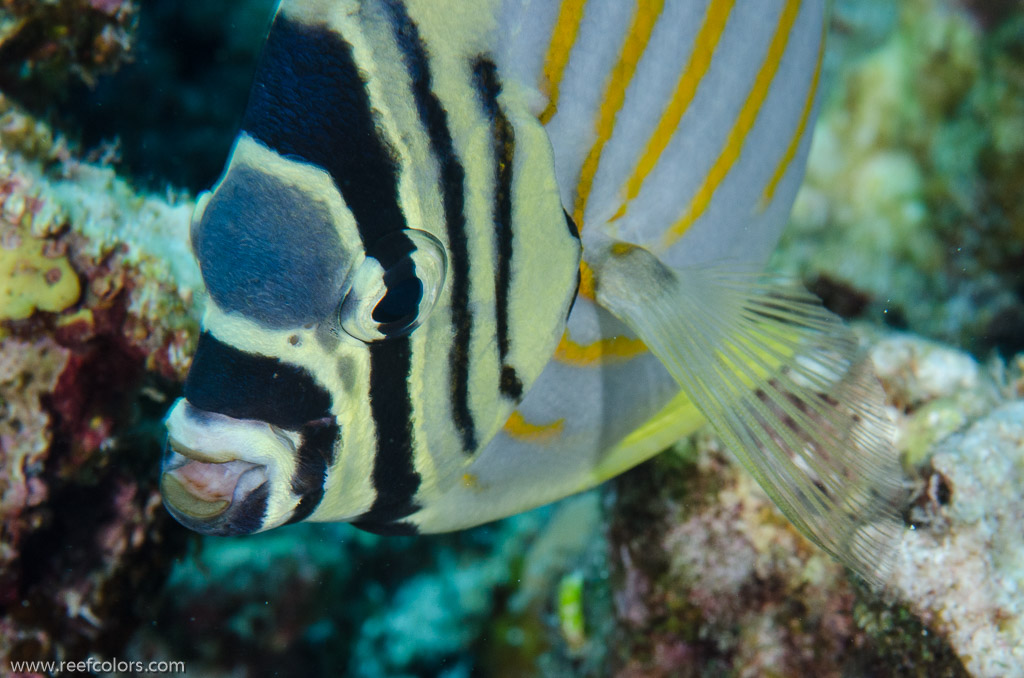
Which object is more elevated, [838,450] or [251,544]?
[838,450]

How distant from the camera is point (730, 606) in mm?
2068

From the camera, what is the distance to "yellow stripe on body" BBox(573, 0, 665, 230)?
143cm

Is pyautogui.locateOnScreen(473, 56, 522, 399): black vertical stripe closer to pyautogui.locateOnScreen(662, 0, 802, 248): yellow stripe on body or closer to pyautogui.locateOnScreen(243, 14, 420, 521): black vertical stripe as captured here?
pyautogui.locateOnScreen(243, 14, 420, 521): black vertical stripe

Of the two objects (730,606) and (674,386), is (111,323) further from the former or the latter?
(730,606)

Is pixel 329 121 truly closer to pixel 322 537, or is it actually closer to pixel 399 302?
pixel 399 302

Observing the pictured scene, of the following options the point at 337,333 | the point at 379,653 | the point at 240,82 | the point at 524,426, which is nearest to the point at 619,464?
the point at 524,426

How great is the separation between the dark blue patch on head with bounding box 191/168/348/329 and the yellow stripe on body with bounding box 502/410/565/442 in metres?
0.59

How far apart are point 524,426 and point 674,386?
47 cm

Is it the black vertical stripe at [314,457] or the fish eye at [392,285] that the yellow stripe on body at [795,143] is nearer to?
the fish eye at [392,285]

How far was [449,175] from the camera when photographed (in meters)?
1.20

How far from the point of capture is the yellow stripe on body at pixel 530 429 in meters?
1.57

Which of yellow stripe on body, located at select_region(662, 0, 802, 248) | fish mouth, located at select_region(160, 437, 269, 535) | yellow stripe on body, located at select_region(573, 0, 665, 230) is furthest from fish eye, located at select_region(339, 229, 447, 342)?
yellow stripe on body, located at select_region(662, 0, 802, 248)

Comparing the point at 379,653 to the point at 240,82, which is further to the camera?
the point at 240,82

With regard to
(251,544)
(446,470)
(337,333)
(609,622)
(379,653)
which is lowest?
(379,653)
